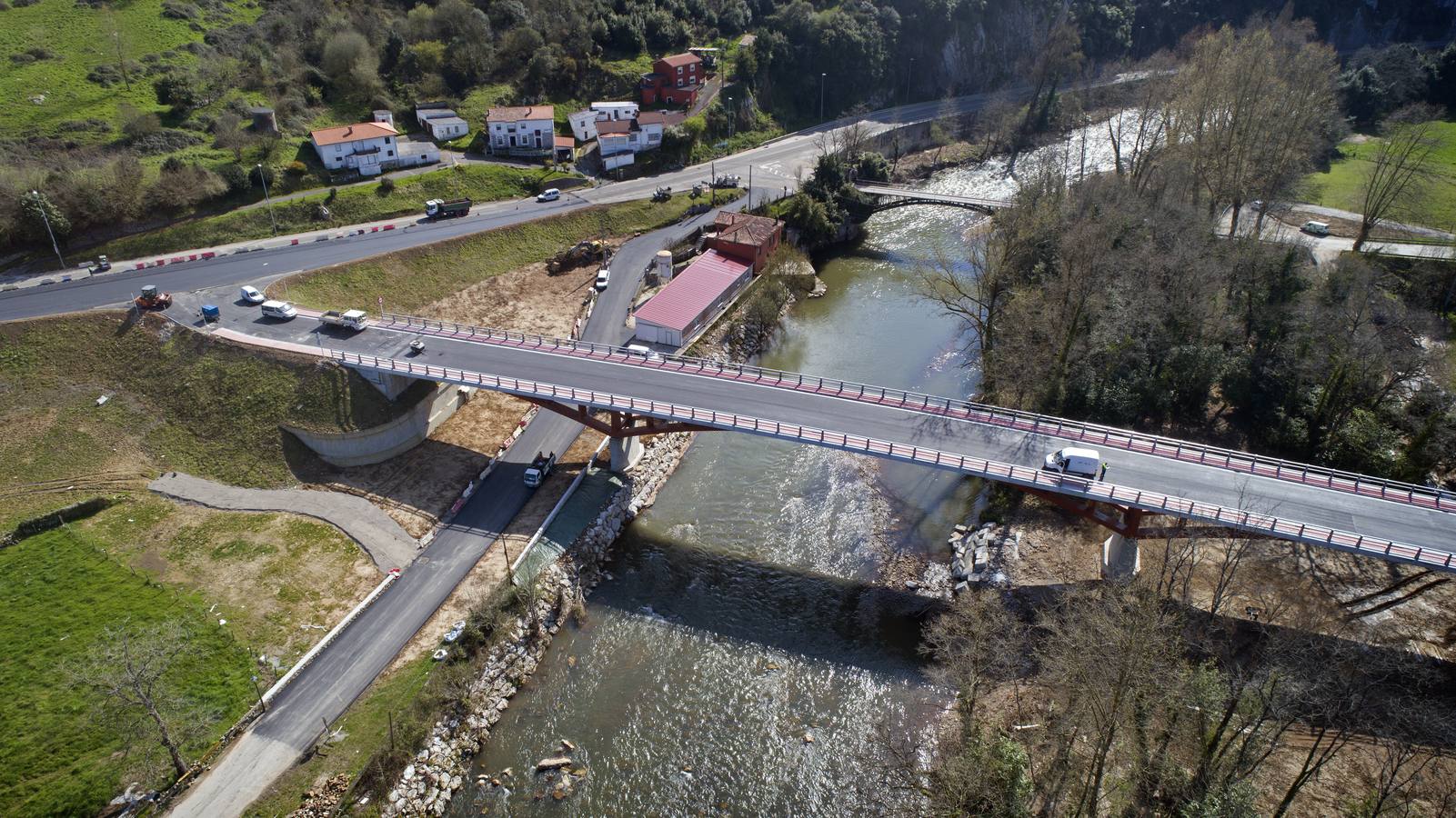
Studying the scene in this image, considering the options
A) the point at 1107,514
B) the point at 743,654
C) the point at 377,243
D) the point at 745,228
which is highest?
the point at 377,243

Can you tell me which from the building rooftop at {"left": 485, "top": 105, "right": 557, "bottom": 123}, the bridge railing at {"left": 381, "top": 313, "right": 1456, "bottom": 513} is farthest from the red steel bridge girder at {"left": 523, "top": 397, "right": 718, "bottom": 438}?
the building rooftop at {"left": 485, "top": 105, "right": 557, "bottom": 123}

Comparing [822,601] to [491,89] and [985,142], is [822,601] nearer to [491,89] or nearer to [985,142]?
[491,89]

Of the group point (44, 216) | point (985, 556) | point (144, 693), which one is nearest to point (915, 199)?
point (985, 556)

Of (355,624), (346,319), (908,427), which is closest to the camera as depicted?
(355,624)

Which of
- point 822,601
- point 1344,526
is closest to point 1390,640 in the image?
point 1344,526

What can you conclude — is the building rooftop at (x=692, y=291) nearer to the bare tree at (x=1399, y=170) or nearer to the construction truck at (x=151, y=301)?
the construction truck at (x=151, y=301)

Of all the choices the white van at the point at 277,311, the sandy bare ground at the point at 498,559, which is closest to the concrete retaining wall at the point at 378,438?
the sandy bare ground at the point at 498,559

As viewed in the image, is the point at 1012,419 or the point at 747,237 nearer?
the point at 1012,419

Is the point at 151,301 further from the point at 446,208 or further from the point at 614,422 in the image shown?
the point at 614,422

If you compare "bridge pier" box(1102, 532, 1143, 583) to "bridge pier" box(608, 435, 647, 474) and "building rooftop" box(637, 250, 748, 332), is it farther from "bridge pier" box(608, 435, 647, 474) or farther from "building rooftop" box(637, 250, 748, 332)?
"building rooftop" box(637, 250, 748, 332)
